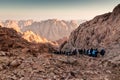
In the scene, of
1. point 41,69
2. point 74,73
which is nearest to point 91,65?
point 74,73

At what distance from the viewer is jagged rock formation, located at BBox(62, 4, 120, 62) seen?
144ft

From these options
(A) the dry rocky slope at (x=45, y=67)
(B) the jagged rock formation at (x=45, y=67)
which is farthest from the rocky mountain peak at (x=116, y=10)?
(B) the jagged rock formation at (x=45, y=67)

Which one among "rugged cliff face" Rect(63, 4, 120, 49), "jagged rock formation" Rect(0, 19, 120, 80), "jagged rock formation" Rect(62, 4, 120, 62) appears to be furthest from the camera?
"rugged cliff face" Rect(63, 4, 120, 49)

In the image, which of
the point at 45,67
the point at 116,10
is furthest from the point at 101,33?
the point at 45,67

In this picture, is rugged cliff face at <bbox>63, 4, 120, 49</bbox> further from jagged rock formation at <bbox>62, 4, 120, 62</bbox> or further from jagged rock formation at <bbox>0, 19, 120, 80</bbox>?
jagged rock formation at <bbox>0, 19, 120, 80</bbox>

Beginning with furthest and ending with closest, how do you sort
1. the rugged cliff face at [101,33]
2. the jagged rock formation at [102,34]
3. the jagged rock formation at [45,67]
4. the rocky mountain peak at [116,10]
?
the rocky mountain peak at [116,10] → the rugged cliff face at [101,33] → the jagged rock formation at [102,34] → the jagged rock formation at [45,67]

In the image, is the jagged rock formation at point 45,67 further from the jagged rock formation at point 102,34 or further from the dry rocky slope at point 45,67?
the jagged rock formation at point 102,34

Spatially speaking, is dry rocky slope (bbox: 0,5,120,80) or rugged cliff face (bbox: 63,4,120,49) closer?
dry rocky slope (bbox: 0,5,120,80)

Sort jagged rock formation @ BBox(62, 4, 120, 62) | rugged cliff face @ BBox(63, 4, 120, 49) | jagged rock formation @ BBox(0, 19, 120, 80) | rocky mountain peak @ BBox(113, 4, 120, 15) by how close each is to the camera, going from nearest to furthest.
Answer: jagged rock formation @ BBox(0, 19, 120, 80)
jagged rock formation @ BBox(62, 4, 120, 62)
rugged cliff face @ BBox(63, 4, 120, 49)
rocky mountain peak @ BBox(113, 4, 120, 15)

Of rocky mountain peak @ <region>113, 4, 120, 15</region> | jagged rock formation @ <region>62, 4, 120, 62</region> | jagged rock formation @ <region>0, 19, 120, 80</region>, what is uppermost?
rocky mountain peak @ <region>113, 4, 120, 15</region>

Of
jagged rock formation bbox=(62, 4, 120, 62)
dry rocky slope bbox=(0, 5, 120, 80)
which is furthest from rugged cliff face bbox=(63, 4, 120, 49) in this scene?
dry rocky slope bbox=(0, 5, 120, 80)

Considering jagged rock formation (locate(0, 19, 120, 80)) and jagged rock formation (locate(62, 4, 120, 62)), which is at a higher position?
jagged rock formation (locate(62, 4, 120, 62))

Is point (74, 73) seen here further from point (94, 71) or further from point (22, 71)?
point (22, 71)

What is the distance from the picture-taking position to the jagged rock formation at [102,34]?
44.0 metres
